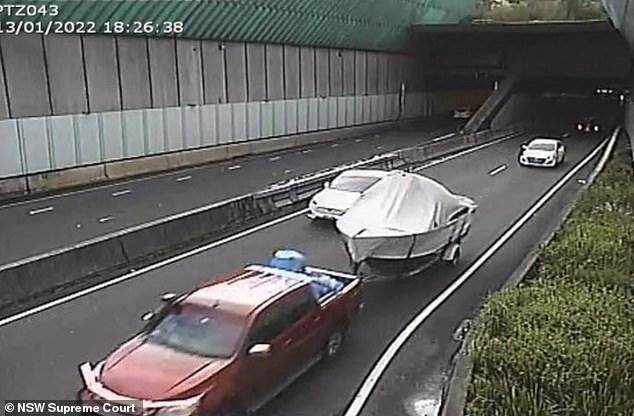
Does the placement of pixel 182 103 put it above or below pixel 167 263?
above

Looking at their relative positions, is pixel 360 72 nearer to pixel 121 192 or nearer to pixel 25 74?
pixel 121 192

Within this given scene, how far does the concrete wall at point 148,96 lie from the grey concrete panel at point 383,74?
6.16 meters

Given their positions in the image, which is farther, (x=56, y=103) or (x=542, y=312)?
(x=56, y=103)

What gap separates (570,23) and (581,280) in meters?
44.7

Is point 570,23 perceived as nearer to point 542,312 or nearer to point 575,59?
point 575,59

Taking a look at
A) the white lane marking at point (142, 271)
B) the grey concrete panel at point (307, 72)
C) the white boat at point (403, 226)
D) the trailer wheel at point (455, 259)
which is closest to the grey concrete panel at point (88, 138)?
the white lane marking at point (142, 271)

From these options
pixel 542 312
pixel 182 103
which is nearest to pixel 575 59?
pixel 182 103

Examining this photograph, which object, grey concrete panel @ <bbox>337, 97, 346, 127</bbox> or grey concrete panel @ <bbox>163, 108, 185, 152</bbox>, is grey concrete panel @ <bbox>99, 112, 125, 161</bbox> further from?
grey concrete panel @ <bbox>337, 97, 346, 127</bbox>

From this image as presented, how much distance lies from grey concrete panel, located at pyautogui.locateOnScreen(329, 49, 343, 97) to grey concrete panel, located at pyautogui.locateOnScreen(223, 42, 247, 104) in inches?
423

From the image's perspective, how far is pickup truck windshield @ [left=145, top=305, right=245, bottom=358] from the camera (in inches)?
330

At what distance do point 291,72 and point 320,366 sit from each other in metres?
33.8

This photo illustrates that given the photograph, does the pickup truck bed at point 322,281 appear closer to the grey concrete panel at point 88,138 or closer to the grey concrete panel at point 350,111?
the grey concrete panel at point 88,138

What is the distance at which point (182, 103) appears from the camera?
108 ft

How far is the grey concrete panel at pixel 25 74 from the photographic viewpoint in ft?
79.5
